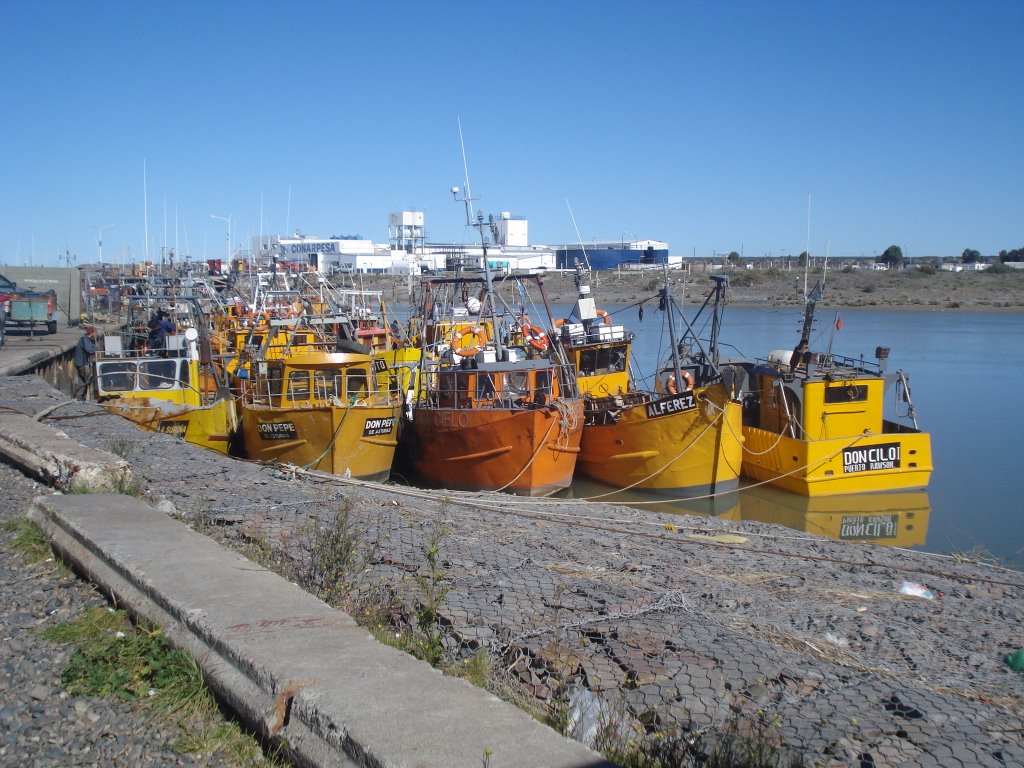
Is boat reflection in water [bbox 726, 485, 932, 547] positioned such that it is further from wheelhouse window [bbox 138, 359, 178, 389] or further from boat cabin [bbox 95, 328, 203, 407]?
wheelhouse window [bbox 138, 359, 178, 389]

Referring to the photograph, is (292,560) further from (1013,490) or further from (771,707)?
(1013,490)

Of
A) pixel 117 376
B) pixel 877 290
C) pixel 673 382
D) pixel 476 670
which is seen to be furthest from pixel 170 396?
pixel 877 290

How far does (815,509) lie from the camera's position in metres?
16.9

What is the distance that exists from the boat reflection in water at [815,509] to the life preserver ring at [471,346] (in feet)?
11.5

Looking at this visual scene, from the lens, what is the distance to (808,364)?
57.3ft

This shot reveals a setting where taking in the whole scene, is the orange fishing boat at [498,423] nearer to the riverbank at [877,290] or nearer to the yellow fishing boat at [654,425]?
the yellow fishing boat at [654,425]

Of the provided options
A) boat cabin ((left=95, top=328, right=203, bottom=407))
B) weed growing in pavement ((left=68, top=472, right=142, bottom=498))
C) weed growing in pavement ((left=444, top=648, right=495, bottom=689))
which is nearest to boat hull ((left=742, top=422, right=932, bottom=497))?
boat cabin ((left=95, top=328, right=203, bottom=407))

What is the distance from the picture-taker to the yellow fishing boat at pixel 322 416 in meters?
15.7

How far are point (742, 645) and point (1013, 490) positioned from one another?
16432mm

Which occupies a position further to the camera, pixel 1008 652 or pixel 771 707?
pixel 1008 652

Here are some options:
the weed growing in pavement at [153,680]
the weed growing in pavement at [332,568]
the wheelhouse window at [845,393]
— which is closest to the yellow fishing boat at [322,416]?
the wheelhouse window at [845,393]

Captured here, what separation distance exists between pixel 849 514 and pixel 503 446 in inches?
264

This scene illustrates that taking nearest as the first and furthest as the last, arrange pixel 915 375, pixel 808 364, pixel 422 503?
pixel 422 503 < pixel 808 364 < pixel 915 375

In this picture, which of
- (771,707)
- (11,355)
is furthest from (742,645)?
(11,355)
